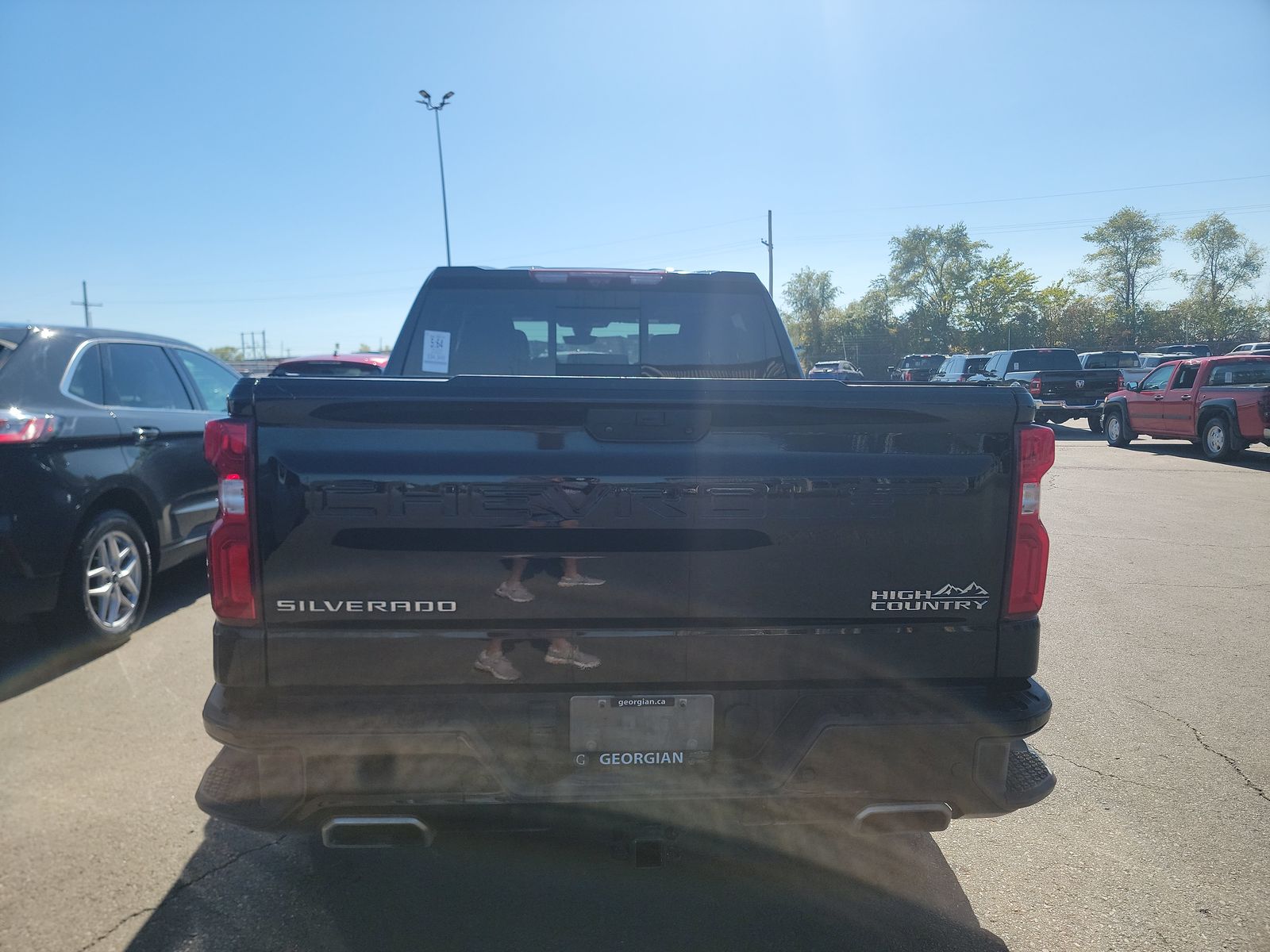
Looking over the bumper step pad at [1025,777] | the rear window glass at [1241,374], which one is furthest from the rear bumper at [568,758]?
the rear window glass at [1241,374]

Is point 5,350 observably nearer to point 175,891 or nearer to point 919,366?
point 175,891

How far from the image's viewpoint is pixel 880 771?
87.8 inches

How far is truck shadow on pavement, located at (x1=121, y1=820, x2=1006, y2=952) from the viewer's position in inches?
97.2

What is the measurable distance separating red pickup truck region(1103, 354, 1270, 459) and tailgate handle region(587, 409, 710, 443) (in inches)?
594

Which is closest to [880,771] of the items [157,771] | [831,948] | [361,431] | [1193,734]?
[831,948]

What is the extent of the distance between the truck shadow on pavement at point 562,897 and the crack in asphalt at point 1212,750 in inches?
59.5

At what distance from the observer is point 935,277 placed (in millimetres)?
76312

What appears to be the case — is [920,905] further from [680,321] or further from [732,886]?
[680,321]

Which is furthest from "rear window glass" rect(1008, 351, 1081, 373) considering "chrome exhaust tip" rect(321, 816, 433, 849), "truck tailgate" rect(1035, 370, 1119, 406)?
"chrome exhaust tip" rect(321, 816, 433, 849)

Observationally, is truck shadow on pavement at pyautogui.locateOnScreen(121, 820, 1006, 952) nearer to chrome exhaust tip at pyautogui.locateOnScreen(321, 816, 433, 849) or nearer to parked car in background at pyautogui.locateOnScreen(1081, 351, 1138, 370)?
chrome exhaust tip at pyautogui.locateOnScreen(321, 816, 433, 849)

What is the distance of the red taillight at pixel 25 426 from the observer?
4195 millimetres

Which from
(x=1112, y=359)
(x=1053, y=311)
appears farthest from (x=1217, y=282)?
(x=1112, y=359)

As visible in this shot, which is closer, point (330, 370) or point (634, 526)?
point (634, 526)

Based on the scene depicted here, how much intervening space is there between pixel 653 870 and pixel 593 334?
237 cm
